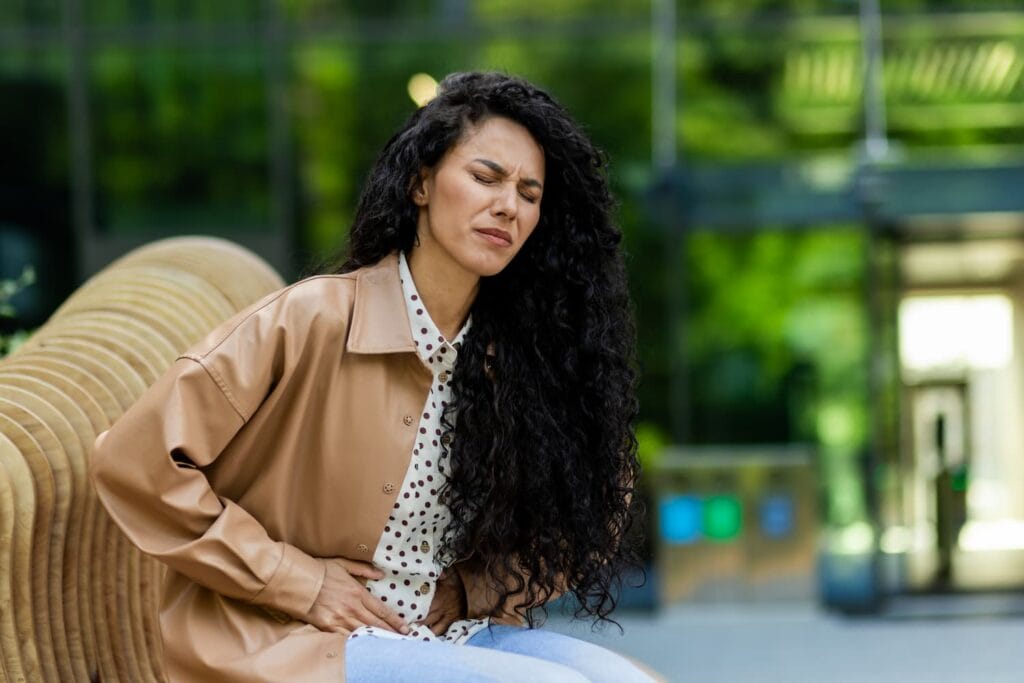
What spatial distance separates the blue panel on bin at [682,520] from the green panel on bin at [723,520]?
0.22ft

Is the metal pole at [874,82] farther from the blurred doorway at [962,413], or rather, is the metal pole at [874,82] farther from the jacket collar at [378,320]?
the jacket collar at [378,320]

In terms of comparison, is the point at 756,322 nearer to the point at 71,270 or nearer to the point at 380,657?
the point at 71,270

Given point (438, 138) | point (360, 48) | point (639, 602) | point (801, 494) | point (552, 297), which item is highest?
point (360, 48)

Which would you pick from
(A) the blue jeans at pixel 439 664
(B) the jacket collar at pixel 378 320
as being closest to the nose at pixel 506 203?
(B) the jacket collar at pixel 378 320

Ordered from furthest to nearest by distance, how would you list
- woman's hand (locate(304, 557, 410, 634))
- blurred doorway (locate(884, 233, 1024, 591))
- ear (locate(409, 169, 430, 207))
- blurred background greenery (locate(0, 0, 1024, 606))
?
blurred doorway (locate(884, 233, 1024, 591)), blurred background greenery (locate(0, 0, 1024, 606)), ear (locate(409, 169, 430, 207)), woman's hand (locate(304, 557, 410, 634))

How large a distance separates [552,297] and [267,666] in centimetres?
92

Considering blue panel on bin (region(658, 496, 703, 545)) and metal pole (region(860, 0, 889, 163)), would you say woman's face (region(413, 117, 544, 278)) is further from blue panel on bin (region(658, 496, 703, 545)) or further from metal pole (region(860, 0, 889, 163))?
metal pole (region(860, 0, 889, 163))

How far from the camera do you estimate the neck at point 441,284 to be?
2.71 m

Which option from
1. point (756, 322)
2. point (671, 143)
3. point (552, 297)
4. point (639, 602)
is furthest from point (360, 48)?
point (552, 297)

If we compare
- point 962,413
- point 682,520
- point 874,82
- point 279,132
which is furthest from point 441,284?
point 962,413

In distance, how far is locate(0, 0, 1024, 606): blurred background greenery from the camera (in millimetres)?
11336

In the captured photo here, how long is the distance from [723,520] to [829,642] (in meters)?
1.39

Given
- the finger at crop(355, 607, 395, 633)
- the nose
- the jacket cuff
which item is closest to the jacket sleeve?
the jacket cuff

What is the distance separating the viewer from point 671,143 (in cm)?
1154
